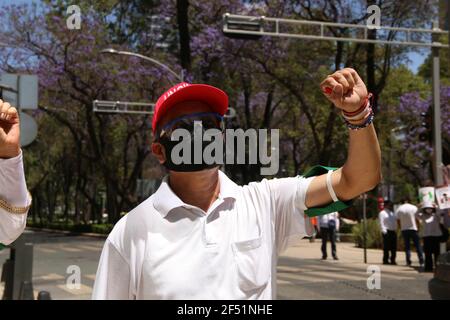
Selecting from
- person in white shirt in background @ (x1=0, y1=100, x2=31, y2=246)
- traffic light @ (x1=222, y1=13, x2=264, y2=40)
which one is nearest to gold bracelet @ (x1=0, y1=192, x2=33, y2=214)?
person in white shirt in background @ (x1=0, y1=100, x2=31, y2=246)

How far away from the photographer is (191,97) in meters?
1.71

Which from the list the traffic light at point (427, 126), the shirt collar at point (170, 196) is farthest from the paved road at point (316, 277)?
the shirt collar at point (170, 196)

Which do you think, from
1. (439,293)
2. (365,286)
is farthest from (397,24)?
(439,293)

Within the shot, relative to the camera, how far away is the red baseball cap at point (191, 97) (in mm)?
1680

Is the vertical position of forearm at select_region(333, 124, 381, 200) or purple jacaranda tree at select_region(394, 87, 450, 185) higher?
purple jacaranda tree at select_region(394, 87, 450, 185)

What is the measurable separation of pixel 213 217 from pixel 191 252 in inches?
5.2

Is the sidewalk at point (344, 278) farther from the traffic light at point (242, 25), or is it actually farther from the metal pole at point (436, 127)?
the traffic light at point (242, 25)

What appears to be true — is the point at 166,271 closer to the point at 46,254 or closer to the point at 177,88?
the point at 177,88

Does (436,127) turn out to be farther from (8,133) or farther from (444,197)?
(8,133)

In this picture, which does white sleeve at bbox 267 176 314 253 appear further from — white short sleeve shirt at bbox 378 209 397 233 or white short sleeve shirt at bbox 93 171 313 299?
white short sleeve shirt at bbox 378 209 397 233

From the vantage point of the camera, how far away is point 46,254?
63.2 ft

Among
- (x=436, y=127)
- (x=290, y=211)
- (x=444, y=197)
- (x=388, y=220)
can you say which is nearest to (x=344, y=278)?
(x=436, y=127)

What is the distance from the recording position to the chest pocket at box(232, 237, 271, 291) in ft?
5.16

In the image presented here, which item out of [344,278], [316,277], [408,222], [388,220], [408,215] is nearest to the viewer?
[344,278]
